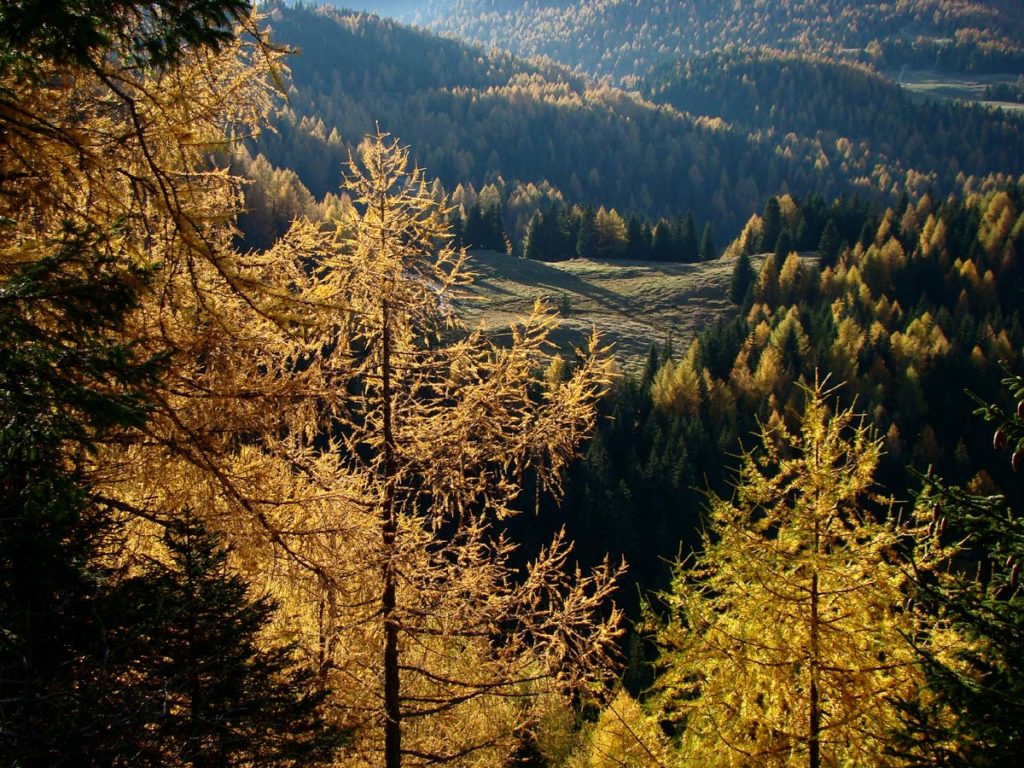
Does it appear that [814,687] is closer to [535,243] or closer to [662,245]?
[535,243]

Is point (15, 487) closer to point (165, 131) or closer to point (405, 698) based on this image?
point (165, 131)

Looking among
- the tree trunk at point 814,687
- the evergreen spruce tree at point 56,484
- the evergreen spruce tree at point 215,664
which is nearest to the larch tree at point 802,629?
the tree trunk at point 814,687

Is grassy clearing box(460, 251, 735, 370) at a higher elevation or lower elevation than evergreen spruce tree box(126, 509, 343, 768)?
higher

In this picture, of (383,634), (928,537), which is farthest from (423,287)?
(928,537)

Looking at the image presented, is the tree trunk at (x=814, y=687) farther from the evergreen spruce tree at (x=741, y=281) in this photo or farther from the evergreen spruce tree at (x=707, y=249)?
the evergreen spruce tree at (x=707, y=249)

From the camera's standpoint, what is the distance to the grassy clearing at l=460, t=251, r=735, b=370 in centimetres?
8394

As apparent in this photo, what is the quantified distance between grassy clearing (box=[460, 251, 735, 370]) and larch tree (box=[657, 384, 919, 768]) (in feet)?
222

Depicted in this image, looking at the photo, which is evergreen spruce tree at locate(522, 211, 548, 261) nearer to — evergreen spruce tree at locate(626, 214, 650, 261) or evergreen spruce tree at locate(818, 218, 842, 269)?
evergreen spruce tree at locate(626, 214, 650, 261)

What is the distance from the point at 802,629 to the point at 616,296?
94.1 m

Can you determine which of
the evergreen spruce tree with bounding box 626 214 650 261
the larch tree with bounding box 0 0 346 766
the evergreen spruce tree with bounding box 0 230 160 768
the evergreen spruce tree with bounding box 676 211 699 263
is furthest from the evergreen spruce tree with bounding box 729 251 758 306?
the evergreen spruce tree with bounding box 0 230 160 768

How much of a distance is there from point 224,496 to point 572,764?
18114 millimetres

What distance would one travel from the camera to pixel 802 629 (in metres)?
6.40

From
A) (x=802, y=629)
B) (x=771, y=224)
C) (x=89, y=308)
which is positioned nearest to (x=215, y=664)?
(x=89, y=308)

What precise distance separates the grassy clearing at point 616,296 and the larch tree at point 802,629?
67.6 meters
